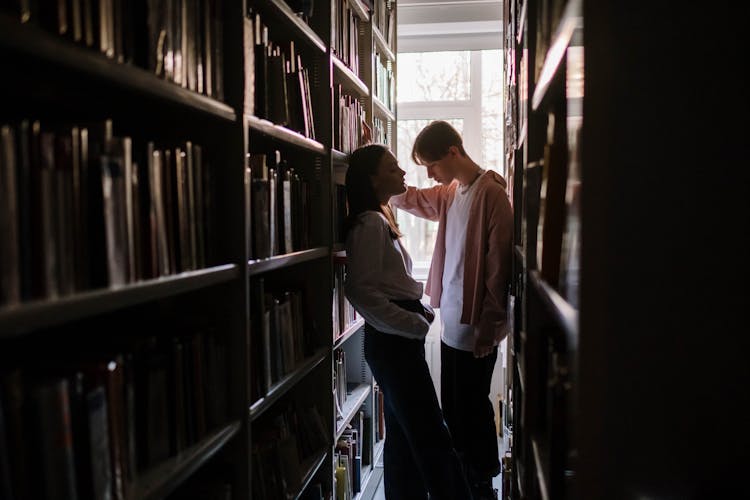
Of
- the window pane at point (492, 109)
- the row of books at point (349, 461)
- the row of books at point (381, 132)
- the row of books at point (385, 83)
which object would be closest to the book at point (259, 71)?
the row of books at point (349, 461)

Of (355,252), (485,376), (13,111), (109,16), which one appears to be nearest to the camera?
(109,16)

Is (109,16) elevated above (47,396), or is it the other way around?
(109,16)

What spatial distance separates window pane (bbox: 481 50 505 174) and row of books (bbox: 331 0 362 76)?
4.95ft

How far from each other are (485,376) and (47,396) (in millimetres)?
1876

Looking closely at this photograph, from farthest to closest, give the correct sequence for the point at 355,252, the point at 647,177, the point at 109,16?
1. the point at 355,252
2. the point at 109,16
3. the point at 647,177

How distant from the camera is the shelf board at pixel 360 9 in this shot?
2493mm

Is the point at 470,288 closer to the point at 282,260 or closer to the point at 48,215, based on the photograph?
the point at 282,260

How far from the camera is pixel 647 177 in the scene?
26.0 inches

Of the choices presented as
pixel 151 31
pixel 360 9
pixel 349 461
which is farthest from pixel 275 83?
pixel 349 461

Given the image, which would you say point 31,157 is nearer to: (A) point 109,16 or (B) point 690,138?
(A) point 109,16

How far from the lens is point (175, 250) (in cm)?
103

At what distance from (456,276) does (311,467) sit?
3.17 ft

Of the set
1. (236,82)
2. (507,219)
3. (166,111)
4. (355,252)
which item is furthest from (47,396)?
(507,219)

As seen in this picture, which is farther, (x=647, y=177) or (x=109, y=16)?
(x=109, y=16)
